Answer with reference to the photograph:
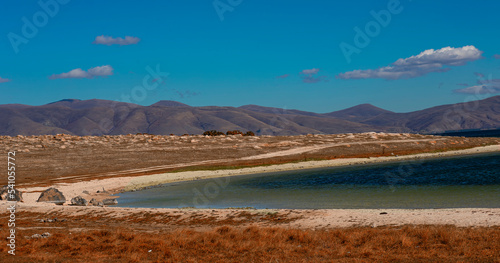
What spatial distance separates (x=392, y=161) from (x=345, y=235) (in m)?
57.1

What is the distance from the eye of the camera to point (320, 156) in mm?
80812

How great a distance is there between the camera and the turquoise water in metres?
30.3

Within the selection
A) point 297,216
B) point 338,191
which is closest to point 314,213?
point 297,216

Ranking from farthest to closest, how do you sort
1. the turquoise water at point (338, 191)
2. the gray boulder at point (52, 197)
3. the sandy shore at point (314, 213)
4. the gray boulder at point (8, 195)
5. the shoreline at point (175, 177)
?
the shoreline at point (175, 177)
the gray boulder at point (8, 195)
the gray boulder at point (52, 197)
the turquoise water at point (338, 191)
the sandy shore at point (314, 213)

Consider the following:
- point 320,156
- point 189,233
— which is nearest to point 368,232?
point 189,233

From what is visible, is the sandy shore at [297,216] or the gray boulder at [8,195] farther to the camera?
the gray boulder at [8,195]

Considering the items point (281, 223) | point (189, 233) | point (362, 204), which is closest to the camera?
point (189, 233)

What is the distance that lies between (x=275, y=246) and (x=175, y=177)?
131ft

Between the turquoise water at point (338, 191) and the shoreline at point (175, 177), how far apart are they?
3550mm

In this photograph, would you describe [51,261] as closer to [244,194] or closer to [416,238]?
[416,238]

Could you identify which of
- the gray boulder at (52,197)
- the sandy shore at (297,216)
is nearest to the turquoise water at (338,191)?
the sandy shore at (297,216)

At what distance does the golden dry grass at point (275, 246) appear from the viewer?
50.3ft

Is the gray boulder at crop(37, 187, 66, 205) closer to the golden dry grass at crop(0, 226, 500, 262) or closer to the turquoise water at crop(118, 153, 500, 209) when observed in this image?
the turquoise water at crop(118, 153, 500, 209)

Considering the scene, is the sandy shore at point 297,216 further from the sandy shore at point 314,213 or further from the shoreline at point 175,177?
the shoreline at point 175,177
